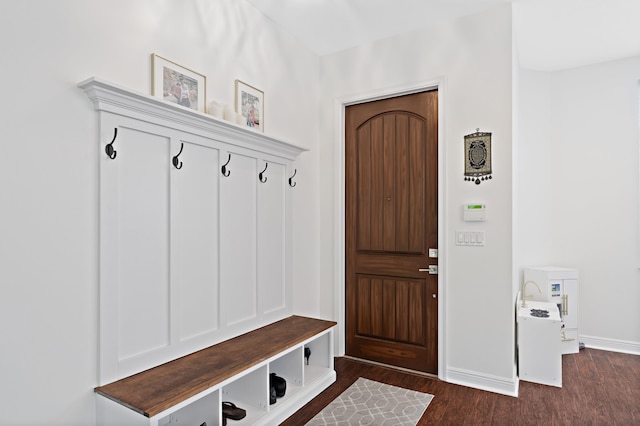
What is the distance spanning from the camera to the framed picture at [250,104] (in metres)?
2.57

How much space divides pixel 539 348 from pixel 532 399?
1.29ft

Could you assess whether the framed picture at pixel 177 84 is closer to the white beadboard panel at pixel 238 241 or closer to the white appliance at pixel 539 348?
the white beadboard panel at pixel 238 241

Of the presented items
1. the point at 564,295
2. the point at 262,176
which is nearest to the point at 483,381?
the point at 564,295

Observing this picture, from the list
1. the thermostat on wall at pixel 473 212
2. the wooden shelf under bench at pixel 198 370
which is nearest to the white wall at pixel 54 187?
the wooden shelf under bench at pixel 198 370

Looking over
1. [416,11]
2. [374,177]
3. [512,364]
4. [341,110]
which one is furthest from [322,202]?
[512,364]

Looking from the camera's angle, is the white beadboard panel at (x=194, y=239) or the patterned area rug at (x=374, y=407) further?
the patterned area rug at (x=374, y=407)

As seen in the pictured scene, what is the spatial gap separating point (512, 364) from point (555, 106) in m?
2.76

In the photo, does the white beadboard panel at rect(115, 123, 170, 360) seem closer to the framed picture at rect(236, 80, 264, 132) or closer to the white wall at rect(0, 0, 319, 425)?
the white wall at rect(0, 0, 319, 425)

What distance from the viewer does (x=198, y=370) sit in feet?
6.19

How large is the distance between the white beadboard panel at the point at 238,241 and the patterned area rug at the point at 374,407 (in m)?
0.82

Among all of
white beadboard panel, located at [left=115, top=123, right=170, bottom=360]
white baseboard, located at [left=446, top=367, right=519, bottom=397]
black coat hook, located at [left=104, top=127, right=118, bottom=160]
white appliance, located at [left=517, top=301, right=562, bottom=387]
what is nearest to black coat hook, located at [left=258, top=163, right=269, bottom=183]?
white beadboard panel, located at [left=115, top=123, right=170, bottom=360]

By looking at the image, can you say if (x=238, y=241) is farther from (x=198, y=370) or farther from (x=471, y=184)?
(x=471, y=184)

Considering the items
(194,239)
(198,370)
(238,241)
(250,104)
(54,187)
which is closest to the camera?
(54,187)

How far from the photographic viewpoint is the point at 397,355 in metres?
3.13
